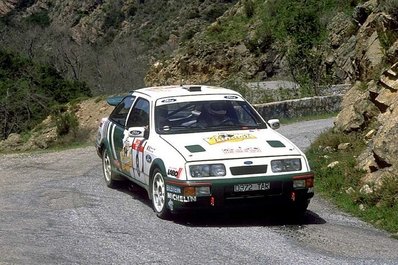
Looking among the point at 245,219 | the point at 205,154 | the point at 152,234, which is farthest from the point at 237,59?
the point at 152,234

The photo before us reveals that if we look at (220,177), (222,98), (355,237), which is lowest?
(355,237)

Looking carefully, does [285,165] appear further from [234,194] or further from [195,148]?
[195,148]

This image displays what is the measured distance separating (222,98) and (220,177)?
6.58 ft

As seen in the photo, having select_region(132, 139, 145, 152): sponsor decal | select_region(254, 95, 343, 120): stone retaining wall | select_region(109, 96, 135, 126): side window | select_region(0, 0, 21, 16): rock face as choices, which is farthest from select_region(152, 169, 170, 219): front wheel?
select_region(0, 0, 21, 16): rock face

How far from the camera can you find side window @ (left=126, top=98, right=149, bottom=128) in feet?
35.1

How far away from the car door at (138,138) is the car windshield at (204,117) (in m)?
0.27

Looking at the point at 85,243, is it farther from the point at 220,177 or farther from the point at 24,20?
the point at 24,20

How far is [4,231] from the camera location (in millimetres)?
8883

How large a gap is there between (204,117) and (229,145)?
3.53ft

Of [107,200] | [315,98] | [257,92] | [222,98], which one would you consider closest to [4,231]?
[107,200]

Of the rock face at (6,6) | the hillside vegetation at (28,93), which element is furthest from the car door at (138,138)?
the rock face at (6,6)

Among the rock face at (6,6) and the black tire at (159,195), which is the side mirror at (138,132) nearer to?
the black tire at (159,195)

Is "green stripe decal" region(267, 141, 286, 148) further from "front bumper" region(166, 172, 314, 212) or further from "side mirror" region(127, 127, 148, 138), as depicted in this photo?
"side mirror" region(127, 127, 148, 138)

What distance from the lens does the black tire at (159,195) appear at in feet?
30.7
